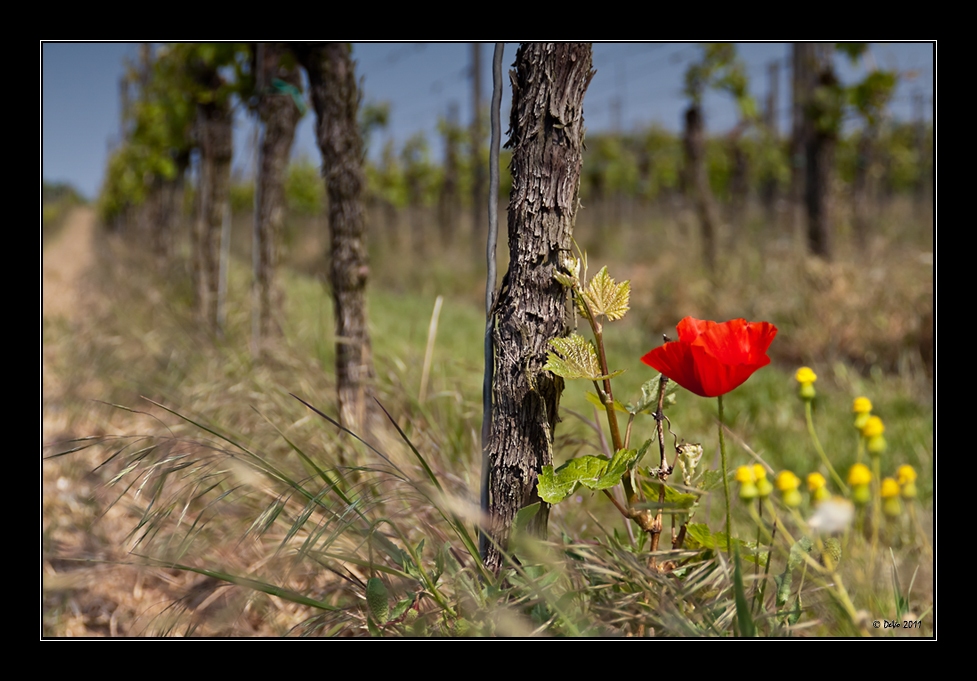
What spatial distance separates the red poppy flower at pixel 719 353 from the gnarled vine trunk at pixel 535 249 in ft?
0.86

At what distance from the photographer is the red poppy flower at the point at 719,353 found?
3.42ft

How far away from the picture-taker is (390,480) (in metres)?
1.35

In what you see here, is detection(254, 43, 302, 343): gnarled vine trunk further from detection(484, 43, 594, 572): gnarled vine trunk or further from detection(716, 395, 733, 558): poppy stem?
detection(716, 395, 733, 558): poppy stem

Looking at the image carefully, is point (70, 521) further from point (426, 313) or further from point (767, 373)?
point (426, 313)

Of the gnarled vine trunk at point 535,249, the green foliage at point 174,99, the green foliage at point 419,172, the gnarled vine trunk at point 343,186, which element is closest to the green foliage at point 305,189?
the green foliage at point 419,172

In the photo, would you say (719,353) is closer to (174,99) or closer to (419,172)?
(174,99)

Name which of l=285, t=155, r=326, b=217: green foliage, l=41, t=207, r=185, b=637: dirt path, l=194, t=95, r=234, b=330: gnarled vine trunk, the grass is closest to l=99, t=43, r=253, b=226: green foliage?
l=194, t=95, r=234, b=330: gnarled vine trunk

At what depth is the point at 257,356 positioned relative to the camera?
3.10 m

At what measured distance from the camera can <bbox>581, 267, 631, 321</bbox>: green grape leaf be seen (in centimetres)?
121

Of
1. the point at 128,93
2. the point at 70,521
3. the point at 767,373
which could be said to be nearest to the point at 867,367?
the point at 767,373

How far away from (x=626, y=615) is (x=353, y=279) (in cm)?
180

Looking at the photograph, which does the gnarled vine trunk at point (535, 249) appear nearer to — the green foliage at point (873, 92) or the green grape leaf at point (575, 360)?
the green grape leaf at point (575, 360)

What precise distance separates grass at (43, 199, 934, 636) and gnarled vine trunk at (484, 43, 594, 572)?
159mm
